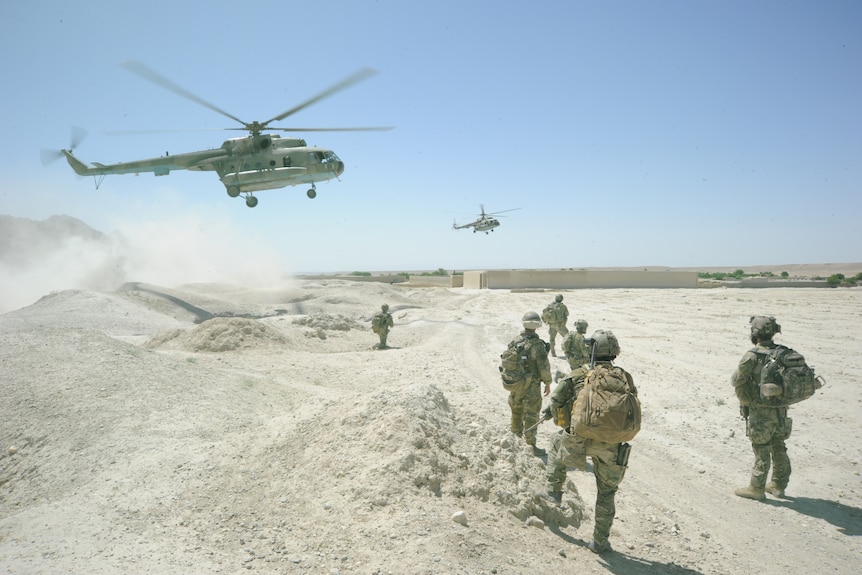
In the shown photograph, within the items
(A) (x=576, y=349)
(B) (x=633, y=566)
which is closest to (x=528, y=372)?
(B) (x=633, y=566)

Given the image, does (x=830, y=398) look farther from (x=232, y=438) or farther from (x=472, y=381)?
(x=232, y=438)

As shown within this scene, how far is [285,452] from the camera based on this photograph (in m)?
6.21

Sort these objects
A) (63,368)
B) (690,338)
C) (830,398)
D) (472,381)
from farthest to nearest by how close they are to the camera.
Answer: (690,338) → (472,381) → (830,398) → (63,368)

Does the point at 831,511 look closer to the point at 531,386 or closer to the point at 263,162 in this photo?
the point at 531,386

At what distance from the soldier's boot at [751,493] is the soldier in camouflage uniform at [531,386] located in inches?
95.5

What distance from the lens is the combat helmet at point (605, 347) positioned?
478cm

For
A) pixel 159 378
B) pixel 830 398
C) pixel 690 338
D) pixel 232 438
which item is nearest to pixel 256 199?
pixel 159 378

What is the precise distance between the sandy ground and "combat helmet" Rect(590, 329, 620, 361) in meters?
1.68

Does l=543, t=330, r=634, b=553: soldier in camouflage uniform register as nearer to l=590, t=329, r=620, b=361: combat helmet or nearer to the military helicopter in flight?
l=590, t=329, r=620, b=361: combat helmet

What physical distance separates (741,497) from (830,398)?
237 inches

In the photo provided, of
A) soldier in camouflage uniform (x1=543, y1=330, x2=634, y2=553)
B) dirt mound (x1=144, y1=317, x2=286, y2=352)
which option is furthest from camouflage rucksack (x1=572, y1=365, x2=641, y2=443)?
dirt mound (x1=144, y1=317, x2=286, y2=352)

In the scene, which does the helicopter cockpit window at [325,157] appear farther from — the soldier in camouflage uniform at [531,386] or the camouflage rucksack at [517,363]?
the camouflage rucksack at [517,363]

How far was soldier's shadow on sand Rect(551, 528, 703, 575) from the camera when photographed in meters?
4.60

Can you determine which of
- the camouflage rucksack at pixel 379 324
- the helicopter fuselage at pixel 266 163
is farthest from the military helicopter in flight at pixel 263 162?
the camouflage rucksack at pixel 379 324
